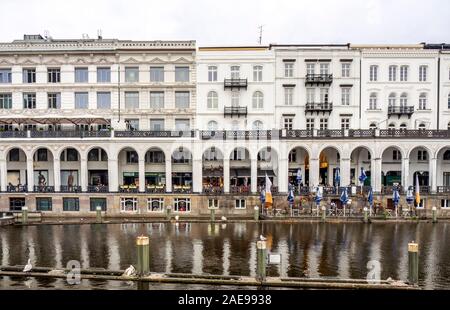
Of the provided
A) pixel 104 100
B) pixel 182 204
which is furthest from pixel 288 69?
pixel 104 100

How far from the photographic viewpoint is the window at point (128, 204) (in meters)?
44.6

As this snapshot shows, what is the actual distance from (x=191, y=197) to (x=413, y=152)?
29346 mm

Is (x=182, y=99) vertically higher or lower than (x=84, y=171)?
higher

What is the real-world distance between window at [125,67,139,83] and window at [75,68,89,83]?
5183 millimetres

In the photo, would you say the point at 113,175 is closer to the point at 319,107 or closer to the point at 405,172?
the point at 319,107

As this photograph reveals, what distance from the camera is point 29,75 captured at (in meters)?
48.5

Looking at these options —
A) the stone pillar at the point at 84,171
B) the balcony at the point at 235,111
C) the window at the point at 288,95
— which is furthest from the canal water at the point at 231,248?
the window at the point at 288,95

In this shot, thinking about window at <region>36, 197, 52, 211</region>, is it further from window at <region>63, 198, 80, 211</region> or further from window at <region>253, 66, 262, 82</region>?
window at <region>253, 66, 262, 82</region>

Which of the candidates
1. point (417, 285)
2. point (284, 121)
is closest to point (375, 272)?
point (417, 285)

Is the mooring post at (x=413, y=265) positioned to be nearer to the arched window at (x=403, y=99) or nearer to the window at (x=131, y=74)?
the arched window at (x=403, y=99)

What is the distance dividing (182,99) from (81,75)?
13.5 metres

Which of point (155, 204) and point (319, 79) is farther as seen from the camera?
point (319, 79)

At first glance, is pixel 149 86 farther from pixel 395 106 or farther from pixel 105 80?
pixel 395 106

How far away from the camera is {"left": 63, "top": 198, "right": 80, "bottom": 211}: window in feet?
146
